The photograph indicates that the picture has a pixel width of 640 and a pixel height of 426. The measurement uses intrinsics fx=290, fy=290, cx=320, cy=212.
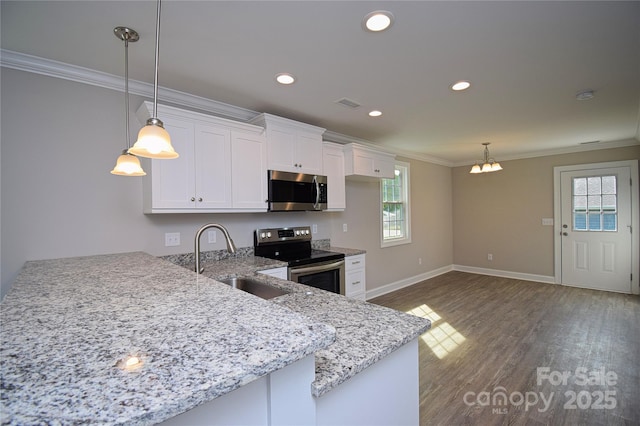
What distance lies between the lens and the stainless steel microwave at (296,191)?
2938 millimetres

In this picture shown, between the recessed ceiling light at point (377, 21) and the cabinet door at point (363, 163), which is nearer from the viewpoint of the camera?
the recessed ceiling light at point (377, 21)

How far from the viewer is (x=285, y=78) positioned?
234cm

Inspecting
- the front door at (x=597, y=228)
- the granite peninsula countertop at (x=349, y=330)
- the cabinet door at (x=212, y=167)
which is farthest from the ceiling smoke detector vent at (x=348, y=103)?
the front door at (x=597, y=228)

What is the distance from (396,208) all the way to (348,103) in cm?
271

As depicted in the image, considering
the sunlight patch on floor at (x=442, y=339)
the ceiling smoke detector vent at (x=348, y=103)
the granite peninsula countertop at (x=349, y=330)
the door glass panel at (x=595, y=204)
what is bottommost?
the sunlight patch on floor at (x=442, y=339)

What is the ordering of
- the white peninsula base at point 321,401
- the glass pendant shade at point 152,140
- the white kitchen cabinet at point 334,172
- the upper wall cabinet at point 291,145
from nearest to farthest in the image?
the white peninsula base at point 321,401 → the glass pendant shade at point 152,140 → the upper wall cabinet at point 291,145 → the white kitchen cabinet at point 334,172

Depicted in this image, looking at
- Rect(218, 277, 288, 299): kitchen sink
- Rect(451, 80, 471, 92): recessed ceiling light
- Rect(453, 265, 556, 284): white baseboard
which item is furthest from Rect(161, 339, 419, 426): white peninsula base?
Rect(453, 265, 556, 284): white baseboard

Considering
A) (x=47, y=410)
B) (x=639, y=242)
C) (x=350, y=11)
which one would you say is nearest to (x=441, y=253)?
(x=639, y=242)

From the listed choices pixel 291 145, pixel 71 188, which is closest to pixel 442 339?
pixel 291 145

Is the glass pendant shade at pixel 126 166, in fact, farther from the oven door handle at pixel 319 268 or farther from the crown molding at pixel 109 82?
the oven door handle at pixel 319 268

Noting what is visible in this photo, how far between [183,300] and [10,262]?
188 cm

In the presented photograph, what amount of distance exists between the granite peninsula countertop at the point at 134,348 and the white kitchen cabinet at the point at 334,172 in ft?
8.11

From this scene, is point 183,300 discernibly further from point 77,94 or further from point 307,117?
point 307,117

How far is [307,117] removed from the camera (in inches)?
129
